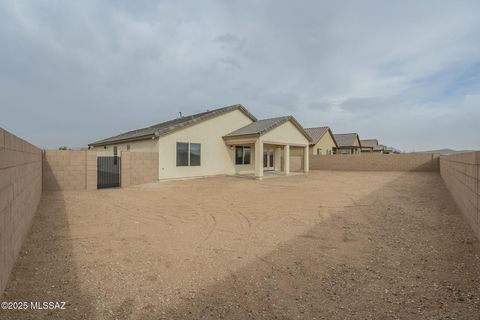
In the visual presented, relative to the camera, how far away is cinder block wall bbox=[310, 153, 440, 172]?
67.1ft

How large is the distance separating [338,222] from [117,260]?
4963 millimetres

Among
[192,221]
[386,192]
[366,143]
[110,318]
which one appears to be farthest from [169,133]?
[366,143]

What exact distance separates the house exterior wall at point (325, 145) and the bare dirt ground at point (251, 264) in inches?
971

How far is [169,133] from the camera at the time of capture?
14781 mm

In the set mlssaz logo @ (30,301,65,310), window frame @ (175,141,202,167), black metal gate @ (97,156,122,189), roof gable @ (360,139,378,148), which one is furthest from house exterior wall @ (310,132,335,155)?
mlssaz logo @ (30,301,65,310)

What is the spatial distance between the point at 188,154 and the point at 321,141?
22.3 m

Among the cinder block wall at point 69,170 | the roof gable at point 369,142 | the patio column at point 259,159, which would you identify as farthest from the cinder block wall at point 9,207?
the roof gable at point 369,142

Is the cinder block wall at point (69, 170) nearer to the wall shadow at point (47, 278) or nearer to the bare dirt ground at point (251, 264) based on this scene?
the bare dirt ground at point (251, 264)

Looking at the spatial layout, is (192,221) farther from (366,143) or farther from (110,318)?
(366,143)

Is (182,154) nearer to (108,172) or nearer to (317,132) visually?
(108,172)

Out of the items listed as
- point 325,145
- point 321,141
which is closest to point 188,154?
point 321,141

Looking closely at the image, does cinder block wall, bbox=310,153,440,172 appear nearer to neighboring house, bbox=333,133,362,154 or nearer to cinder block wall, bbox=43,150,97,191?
neighboring house, bbox=333,133,362,154

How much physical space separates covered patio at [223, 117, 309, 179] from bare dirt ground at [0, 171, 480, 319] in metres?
9.02

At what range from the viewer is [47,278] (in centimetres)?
349
